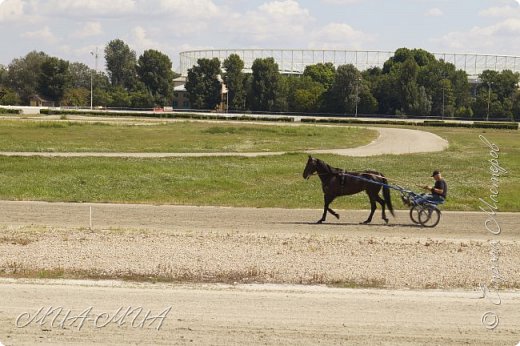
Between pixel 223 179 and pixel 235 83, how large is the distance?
9641cm

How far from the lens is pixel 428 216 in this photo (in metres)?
20.4

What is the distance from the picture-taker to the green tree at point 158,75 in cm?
13850

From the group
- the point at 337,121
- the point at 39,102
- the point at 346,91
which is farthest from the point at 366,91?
the point at 39,102

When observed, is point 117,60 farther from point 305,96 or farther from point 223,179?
point 223,179

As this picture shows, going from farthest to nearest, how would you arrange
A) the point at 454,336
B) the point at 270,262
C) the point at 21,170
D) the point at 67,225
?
the point at 21,170, the point at 67,225, the point at 270,262, the point at 454,336

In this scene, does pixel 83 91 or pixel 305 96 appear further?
pixel 83 91

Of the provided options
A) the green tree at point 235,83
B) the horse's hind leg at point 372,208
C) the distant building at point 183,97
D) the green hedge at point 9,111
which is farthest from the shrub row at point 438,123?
the horse's hind leg at point 372,208

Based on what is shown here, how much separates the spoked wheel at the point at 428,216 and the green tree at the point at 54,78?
128076mm

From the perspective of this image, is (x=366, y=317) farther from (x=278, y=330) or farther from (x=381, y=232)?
(x=381, y=232)

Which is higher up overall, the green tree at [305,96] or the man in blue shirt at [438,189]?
the green tree at [305,96]

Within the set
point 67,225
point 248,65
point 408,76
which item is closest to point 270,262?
point 67,225

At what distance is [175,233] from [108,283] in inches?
204

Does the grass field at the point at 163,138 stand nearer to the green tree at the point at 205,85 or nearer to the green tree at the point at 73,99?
the green tree at the point at 205,85

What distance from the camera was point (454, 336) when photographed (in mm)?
11141
